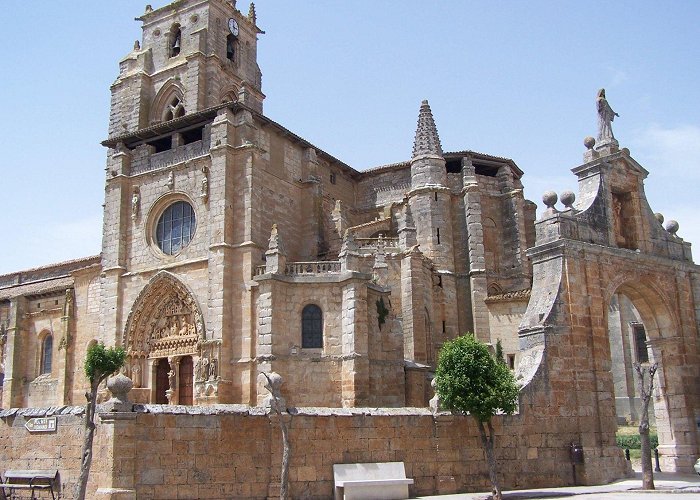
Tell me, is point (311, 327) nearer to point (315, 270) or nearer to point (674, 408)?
point (315, 270)

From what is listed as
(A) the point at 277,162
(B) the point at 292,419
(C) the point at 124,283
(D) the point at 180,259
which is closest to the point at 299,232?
(A) the point at 277,162

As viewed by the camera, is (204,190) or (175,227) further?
(175,227)

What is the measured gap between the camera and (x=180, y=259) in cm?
2900

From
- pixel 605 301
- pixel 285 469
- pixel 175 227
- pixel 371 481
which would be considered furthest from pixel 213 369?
pixel 605 301

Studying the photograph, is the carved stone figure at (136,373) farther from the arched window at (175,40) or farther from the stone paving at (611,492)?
the stone paving at (611,492)

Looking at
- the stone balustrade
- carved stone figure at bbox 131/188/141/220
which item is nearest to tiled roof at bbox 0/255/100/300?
carved stone figure at bbox 131/188/141/220

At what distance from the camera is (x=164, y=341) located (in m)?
29.0

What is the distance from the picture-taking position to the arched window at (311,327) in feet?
83.6

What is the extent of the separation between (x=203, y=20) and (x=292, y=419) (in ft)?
87.2

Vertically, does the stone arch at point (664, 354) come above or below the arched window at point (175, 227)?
below

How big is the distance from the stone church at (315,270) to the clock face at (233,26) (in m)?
0.39

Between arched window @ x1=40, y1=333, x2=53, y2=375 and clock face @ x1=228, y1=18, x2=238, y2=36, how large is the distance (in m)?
17.5

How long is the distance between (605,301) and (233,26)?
85.1 feet

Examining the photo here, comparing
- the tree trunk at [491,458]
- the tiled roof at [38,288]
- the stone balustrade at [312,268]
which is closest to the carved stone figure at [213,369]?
the stone balustrade at [312,268]
